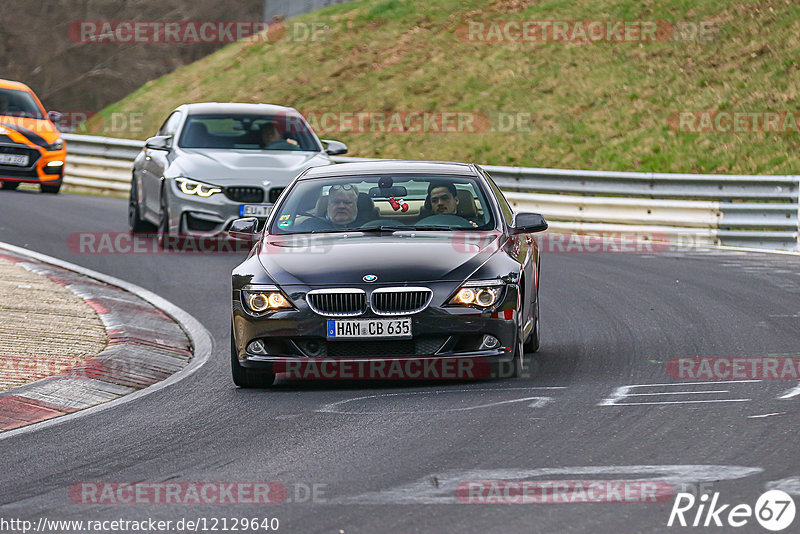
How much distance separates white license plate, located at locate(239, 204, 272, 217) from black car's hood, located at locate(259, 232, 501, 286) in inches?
261

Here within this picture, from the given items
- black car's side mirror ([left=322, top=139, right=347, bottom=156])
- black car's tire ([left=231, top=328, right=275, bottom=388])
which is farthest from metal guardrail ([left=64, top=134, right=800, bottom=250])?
black car's tire ([left=231, top=328, right=275, bottom=388])

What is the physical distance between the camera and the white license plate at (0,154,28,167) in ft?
79.4

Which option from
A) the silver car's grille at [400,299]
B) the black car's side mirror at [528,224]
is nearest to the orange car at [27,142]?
the black car's side mirror at [528,224]

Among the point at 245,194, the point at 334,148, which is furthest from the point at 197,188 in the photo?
the point at 334,148

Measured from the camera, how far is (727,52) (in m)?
30.4

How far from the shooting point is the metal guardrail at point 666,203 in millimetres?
19297

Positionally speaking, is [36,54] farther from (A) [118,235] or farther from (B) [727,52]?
(A) [118,235]

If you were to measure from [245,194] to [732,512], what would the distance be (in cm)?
1150

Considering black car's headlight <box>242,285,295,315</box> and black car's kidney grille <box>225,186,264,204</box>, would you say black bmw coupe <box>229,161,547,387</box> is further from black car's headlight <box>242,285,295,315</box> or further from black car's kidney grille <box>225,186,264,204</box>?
black car's kidney grille <box>225,186,264,204</box>

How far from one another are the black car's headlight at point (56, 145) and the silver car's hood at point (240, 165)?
25.5 ft

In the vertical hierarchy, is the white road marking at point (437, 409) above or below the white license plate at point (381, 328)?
below

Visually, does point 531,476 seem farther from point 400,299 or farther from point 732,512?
point 400,299

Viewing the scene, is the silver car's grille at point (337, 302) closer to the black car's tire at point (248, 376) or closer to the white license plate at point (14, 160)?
the black car's tire at point (248, 376)

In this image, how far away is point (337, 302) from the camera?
884 centimetres
